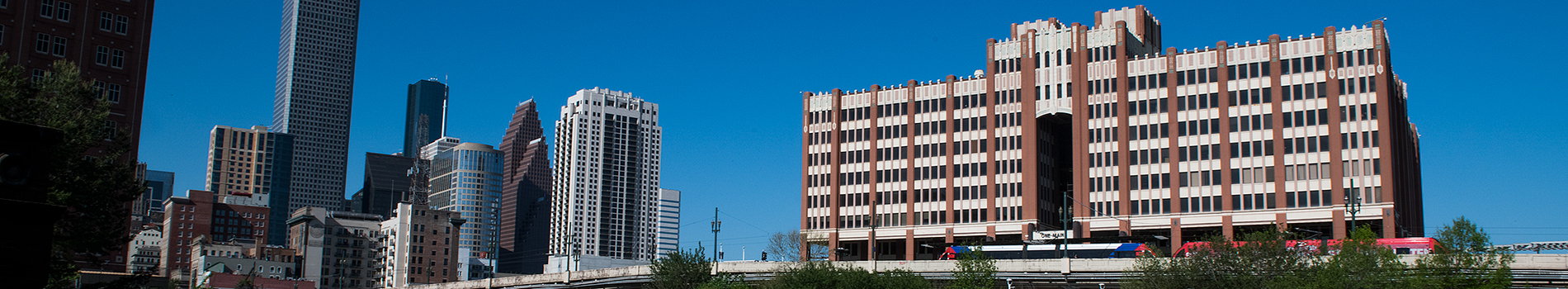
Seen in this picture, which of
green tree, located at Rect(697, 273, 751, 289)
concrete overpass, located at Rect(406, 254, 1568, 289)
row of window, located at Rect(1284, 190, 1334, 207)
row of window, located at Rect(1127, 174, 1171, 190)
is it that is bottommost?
green tree, located at Rect(697, 273, 751, 289)

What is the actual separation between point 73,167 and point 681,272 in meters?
44.4

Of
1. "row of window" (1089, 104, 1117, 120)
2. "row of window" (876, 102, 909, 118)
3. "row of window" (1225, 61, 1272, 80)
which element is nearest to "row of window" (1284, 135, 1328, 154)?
"row of window" (1225, 61, 1272, 80)

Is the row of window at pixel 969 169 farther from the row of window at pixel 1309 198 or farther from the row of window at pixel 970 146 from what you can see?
the row of window at pixel 1309 198

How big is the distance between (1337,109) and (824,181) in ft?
186

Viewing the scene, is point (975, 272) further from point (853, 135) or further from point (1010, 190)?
point (853, 135)

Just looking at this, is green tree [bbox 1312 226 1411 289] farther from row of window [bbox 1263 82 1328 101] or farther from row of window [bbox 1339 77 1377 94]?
row of window [bbox 1263 82 1328 101]

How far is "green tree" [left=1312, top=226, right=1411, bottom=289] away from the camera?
59.2 meters

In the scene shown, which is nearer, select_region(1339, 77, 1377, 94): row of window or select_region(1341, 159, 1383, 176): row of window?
select_region(1341, 159, 1383, 176): row of window

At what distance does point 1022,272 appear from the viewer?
8506cm

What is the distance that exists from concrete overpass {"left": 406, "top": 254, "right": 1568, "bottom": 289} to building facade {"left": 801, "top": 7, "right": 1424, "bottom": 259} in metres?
12.8

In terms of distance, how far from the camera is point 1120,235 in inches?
4801

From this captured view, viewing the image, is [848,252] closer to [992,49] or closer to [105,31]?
[992,49]

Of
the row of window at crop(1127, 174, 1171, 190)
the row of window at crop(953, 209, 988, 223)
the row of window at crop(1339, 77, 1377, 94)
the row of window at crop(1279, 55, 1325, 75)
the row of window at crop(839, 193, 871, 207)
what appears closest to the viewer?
the row of window at crop(1339, 77, 1377, 94)

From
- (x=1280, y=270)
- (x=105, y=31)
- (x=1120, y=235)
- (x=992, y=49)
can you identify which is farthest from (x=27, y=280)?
(x=992, y=49)
